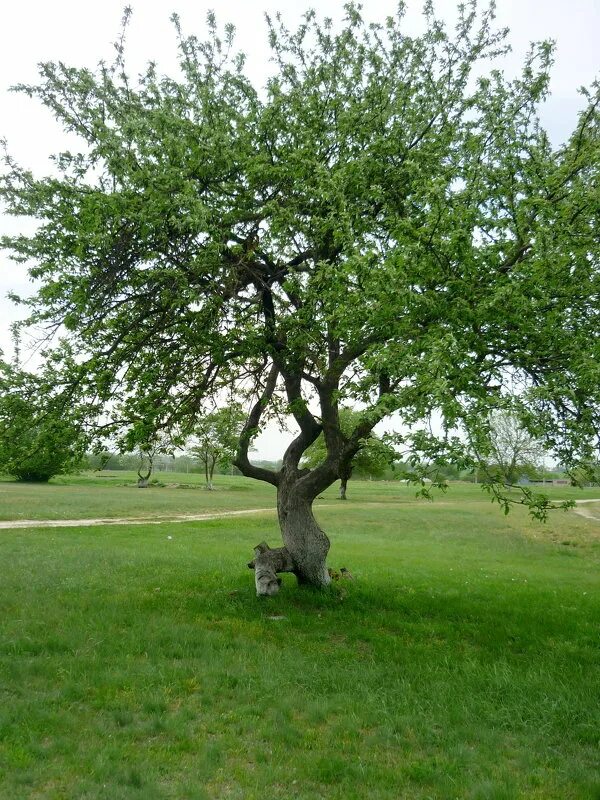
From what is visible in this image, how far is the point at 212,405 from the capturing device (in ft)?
50.0

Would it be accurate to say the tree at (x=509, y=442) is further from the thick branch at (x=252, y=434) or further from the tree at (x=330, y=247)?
the thick branch at (x=252, y=434)


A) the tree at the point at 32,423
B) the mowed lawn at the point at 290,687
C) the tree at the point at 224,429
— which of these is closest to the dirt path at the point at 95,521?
the mowed lawn at the point at 290,687

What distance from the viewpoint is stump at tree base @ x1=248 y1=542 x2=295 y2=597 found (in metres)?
13.3

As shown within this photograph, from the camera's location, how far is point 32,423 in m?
12.1

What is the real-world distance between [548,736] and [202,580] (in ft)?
34.2

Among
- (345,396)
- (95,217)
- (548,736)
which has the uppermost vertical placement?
(95,217)

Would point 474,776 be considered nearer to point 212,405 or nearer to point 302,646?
point 302,646

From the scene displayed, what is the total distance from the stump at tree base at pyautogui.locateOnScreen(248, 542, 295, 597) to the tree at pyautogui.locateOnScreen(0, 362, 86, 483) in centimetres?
459

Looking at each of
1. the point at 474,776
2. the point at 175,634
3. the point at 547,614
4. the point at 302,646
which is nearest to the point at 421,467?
the point at 474,776

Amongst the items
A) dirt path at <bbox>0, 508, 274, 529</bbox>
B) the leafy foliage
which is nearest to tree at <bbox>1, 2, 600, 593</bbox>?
the leafy foliage

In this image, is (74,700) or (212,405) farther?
(212,405)

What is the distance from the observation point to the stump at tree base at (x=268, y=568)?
43.7 feet

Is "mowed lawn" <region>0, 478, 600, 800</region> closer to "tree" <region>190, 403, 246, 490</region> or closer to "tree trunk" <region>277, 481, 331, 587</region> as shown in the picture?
"tree trunk" <region>277, 481, 331, 587</region>

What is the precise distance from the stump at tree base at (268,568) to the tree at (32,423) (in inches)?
181
